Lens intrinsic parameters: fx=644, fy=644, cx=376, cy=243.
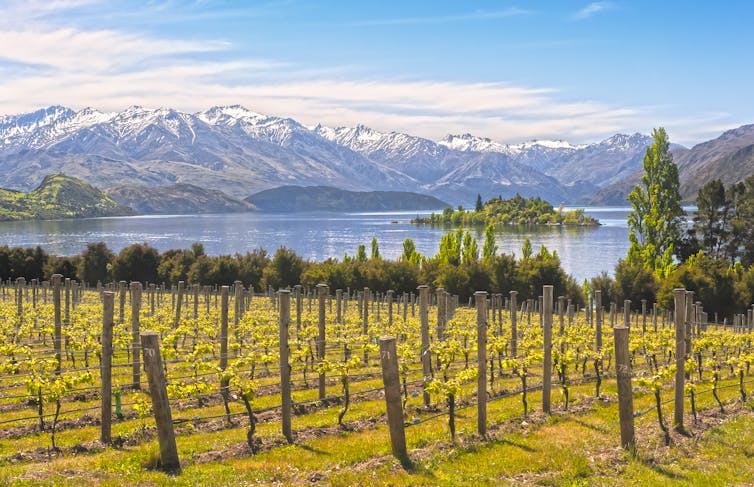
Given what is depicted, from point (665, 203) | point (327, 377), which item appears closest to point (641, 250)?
point (665, 203)

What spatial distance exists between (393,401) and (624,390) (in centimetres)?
507

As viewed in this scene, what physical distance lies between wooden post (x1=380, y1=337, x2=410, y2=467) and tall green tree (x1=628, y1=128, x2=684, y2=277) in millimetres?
59274

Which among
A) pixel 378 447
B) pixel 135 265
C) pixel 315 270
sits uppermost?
pixel 135 265

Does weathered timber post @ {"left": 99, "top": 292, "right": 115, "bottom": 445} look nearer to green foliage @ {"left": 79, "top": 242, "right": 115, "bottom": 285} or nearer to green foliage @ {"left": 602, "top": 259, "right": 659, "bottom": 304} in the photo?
green foliage @ {"left": 602, "top": 259, "right": 659, "bottom": 304}

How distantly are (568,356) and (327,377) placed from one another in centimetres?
854

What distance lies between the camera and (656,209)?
68.1 metres

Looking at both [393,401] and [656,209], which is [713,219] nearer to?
[656,209]

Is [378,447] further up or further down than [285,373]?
further down

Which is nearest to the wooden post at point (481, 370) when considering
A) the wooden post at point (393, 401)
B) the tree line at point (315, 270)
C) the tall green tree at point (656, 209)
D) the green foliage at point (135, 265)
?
the wooden post at point (393, 401)

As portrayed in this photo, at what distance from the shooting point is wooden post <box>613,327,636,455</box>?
44.8ft

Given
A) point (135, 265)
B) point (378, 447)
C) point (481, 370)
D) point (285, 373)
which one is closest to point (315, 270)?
point (135, 265)

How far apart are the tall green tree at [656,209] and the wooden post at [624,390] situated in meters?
56.4

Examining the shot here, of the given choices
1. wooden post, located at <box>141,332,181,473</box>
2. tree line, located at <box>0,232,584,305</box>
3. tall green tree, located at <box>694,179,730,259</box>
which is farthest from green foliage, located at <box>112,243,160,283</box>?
wooden post, located at <box>141,332,181,473</box>

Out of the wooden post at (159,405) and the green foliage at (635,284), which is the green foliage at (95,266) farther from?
the wooden post at (159,405)
